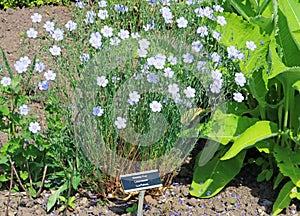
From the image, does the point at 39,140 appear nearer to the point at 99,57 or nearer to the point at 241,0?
the point at 99,57

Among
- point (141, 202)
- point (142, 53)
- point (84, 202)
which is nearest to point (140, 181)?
point (141, 202)

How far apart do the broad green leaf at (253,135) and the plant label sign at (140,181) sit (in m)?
0.45

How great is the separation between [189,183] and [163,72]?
80 centimetres

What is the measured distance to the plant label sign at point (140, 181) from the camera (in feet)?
9.64

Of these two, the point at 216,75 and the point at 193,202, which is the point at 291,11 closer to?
the point at 216,75

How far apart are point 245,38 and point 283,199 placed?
0.98m

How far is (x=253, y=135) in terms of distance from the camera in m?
3.30

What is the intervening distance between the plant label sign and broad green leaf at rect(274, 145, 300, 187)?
80cm

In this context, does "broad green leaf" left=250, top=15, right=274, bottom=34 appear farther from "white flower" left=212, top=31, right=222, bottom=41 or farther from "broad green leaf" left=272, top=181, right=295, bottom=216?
"broad green leaf" left=272, top=181, right=295, bottom=216

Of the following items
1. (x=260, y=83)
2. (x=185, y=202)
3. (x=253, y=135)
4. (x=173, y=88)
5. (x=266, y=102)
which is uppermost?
(x=173, y=88)

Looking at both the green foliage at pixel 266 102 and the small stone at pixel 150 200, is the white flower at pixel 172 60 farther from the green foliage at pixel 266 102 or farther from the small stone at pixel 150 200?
the small stone at pixel 150 200

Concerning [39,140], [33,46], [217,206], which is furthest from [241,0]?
[33,46]

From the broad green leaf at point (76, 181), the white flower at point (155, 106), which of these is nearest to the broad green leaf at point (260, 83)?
the white flower at point (155, 106)

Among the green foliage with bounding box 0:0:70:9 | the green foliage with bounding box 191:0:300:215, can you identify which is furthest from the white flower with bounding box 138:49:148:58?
the green foliage with bounding box 0:0:70:9
